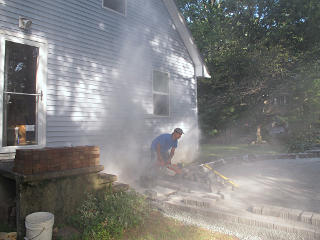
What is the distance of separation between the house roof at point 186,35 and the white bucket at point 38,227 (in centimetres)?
864

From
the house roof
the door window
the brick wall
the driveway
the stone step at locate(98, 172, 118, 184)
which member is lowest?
the driveway

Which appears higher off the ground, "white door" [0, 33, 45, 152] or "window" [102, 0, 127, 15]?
"window" [102, 0, 127, 15]

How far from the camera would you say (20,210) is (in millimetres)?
3104

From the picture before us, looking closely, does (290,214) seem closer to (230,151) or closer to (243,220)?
(243,220)

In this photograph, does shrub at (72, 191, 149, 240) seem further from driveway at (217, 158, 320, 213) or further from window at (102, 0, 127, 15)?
window at (102, 0, 127, 15)

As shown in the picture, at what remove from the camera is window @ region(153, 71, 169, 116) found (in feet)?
30.9

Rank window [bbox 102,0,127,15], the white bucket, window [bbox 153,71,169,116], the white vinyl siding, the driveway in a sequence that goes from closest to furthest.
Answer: the white bucket < the driveway < the white vinyl siding < window [bbox 102,0,127,15] < window [bbox 153,71,169,116]

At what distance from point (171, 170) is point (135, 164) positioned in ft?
5.66

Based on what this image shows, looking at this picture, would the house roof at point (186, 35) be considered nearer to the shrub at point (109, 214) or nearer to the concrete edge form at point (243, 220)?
the concrete edge form at point (243, 220)

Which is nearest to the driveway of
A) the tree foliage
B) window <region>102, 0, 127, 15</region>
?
window <region>102, 0, 127, 15</region>

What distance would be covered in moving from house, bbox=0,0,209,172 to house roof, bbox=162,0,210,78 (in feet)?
0.14

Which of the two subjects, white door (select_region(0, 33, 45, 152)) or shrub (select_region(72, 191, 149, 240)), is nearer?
shrub (select_region(72, 191, 149, 240))

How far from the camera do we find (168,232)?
3.28 metres

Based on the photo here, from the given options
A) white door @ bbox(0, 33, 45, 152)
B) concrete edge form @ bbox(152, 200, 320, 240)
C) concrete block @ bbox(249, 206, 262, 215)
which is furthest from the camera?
white door @ bbox(0, 33, 45, 152)
